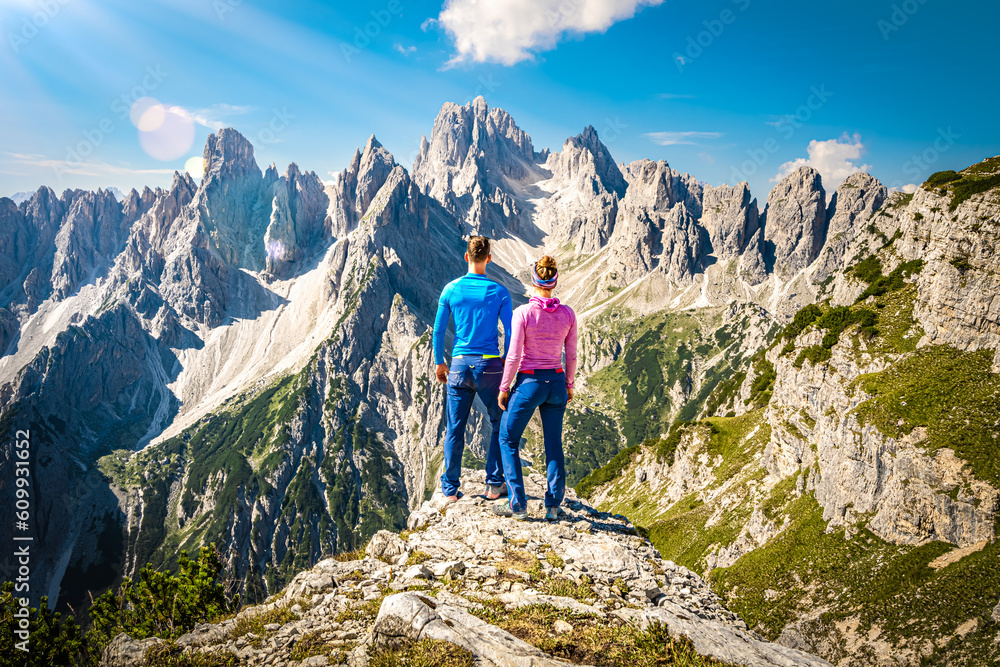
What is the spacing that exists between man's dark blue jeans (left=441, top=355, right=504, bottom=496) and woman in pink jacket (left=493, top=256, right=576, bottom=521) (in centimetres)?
65

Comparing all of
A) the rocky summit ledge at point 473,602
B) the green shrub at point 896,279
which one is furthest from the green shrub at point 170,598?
the green shrub at point 896,279

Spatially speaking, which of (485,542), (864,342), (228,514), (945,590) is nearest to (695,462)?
(864,342)

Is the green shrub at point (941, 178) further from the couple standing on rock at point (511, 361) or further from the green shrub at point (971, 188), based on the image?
the couple standing on rock at point (511, 361)

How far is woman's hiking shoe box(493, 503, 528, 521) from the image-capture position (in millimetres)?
14219

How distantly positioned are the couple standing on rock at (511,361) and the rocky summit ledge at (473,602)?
1834mm

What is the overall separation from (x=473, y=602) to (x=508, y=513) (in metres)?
4.78

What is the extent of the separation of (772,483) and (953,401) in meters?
20.1

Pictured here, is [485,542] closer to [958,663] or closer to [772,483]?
[958,663]

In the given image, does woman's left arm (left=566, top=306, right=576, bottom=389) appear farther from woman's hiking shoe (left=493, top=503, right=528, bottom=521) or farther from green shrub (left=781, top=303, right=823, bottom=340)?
green shrub (left=781, top=303, right=823, bottom=340)

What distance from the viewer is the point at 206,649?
9156mm

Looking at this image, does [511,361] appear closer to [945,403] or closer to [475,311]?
[475,311]

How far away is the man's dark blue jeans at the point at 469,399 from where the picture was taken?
13008mm

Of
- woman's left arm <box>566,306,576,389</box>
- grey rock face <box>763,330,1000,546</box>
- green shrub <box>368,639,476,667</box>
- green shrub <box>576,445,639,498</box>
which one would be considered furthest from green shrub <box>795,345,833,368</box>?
green shrub <box>576,445,639,498</box>

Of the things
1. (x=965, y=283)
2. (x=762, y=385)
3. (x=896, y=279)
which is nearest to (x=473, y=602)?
(x=965, y=283)
